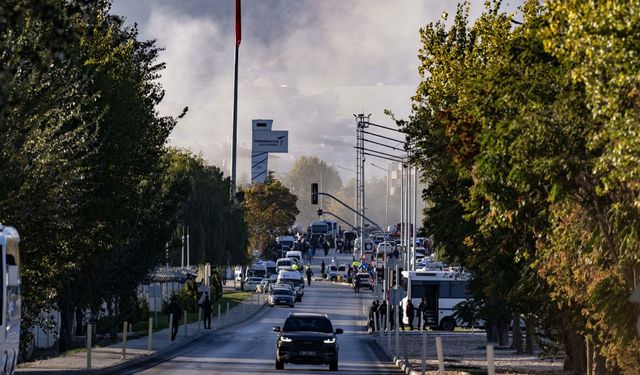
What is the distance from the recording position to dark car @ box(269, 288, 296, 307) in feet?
339

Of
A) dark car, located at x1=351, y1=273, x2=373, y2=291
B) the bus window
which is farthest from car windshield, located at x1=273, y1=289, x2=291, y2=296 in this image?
dark car, located at x1=351, y1=273, x2=373, y2=291

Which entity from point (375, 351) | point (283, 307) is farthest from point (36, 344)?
point (283, 307)

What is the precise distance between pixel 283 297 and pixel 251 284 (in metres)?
34.7

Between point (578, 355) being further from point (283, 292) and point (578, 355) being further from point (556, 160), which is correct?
point (283, 292)

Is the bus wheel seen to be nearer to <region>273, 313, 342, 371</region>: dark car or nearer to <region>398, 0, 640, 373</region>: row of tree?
<region>273, 313, 342, 371</region>: dark car

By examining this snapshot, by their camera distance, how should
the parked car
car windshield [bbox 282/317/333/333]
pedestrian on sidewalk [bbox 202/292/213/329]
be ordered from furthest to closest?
the parked car → pedestrian on sidewalk [bbox 202/292/213/329] → car windshield [bbox 282/317/333/333]

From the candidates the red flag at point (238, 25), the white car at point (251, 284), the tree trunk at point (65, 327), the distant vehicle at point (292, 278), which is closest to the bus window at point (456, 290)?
the tree trunk at point (65, 327)

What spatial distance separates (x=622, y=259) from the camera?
71.8 feet

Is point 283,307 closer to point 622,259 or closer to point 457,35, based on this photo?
point 457,35

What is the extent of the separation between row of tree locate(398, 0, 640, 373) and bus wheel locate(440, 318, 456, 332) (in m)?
41.8

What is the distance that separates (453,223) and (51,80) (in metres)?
10.4

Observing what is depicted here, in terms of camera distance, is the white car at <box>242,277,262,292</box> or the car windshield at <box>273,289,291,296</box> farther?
the white car at <box>242,277,262,292</box>

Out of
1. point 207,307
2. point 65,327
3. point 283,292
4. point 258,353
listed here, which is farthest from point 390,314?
point 283,292

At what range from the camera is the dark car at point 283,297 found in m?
103
